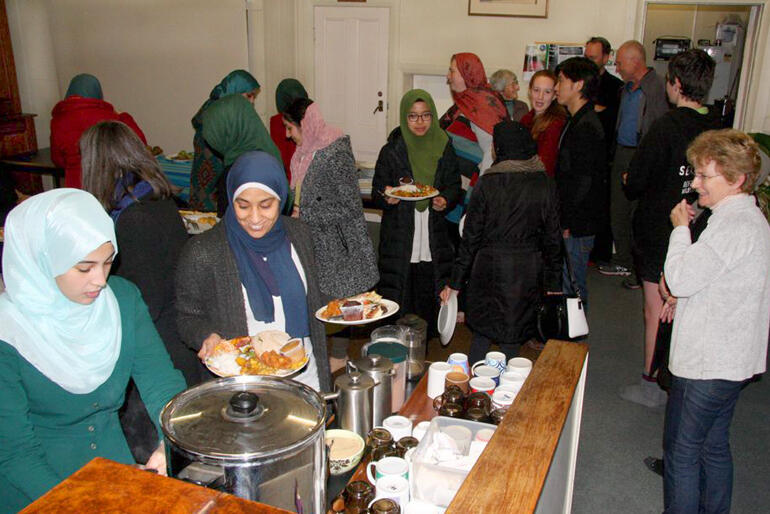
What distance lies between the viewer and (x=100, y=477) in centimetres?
80

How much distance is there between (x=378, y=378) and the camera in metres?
1.71

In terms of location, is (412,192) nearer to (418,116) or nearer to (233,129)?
(418,116)

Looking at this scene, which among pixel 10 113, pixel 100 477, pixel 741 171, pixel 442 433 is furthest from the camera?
pixel 10 113

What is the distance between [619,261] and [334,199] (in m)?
3.65

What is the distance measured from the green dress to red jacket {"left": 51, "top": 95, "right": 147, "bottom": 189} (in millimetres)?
2814

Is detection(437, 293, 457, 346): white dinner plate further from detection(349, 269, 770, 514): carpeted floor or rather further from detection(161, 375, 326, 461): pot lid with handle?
detection(161, 375, 326, 461): pot lid with handle

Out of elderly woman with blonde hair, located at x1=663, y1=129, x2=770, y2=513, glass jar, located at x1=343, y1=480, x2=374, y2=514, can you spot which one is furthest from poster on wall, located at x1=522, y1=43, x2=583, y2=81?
glass jar, located at x1=343, y1=480, x2=374, y2=514

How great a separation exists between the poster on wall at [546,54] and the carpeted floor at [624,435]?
3.12 m

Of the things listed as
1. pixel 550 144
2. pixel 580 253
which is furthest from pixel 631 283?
pixel 550 144

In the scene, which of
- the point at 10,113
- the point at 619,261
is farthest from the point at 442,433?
the point at 10,113

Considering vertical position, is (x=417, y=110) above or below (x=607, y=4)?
below

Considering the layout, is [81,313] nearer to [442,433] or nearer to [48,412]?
[48,412]

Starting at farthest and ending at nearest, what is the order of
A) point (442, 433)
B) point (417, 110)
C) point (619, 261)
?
point (619, 261), point (417, 110), point (442, 433)

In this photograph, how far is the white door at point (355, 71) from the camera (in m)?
7.45
